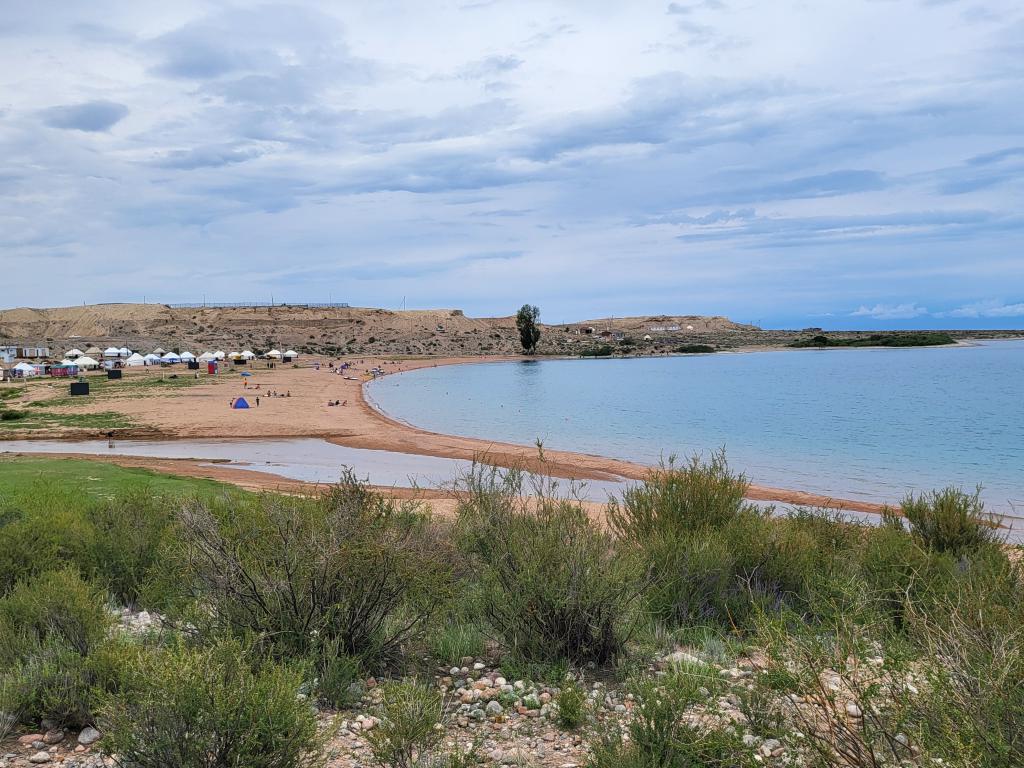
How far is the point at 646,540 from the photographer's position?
808cm

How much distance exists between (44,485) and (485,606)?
8.90 meters

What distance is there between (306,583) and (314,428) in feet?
95.3

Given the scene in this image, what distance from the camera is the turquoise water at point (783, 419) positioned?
25.2 metres

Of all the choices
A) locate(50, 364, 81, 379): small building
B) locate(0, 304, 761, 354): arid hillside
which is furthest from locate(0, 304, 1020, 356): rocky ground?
locate(50, 364, 81, 379): small building

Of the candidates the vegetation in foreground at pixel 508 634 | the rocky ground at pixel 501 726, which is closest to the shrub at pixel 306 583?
the vegetation in foreground at pixel 508 634

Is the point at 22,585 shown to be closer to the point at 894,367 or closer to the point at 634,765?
the point at 634,765

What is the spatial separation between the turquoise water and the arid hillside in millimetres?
56768

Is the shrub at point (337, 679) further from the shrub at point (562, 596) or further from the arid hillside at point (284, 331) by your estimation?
the arid hillside at point (284, 331)

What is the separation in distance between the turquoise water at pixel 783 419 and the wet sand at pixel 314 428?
2.30 m

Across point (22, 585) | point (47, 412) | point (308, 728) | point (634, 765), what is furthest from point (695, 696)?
point (47, 412)

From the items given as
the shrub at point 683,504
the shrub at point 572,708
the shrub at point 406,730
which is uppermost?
the shrub at point 683,504

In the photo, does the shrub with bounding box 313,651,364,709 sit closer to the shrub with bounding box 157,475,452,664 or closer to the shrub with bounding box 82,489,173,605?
the shrub with bounding box 157,475,452,664

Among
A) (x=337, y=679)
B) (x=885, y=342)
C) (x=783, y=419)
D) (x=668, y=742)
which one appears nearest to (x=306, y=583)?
(x=337, y=679)

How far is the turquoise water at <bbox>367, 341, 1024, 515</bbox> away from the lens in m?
25.2
